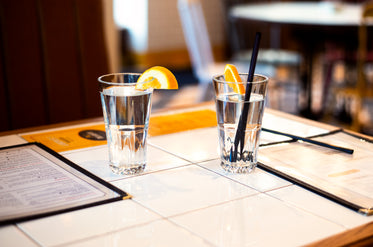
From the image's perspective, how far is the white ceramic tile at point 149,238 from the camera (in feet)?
2.00

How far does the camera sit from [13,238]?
2.05 feet

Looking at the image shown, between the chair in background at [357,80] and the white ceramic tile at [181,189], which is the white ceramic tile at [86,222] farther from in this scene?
the chair in background at [357,80]

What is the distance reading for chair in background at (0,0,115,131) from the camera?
60.4 inches

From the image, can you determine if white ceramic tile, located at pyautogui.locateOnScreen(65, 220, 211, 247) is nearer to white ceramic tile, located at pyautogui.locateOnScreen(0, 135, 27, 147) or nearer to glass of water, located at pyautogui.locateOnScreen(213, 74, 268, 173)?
glass of water, located at pyautogui.locateOnScreen(213, 74, 268, 173)

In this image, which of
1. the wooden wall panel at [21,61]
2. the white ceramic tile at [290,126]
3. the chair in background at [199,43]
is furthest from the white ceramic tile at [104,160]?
the chair in background at [199,43]

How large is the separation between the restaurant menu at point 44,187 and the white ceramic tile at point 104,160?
0.9 inches

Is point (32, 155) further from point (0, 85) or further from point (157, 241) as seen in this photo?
point (0, 85)

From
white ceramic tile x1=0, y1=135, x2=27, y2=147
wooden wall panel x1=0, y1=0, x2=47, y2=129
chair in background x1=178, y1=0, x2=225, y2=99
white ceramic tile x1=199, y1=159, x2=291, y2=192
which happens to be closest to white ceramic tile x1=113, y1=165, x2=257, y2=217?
white ceramic tile x1=199, y1=159, x2=291, y2=192

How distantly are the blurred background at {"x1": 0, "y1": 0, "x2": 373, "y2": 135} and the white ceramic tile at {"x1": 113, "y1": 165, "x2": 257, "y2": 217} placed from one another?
85 centimetres

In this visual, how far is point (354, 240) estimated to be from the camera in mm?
641

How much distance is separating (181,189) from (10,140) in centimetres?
43

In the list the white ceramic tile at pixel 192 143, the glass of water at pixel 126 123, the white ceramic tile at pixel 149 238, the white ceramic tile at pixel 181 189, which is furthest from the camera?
the white ceramic tile at pixel 192 143

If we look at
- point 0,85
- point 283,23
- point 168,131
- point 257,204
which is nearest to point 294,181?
point 257,204

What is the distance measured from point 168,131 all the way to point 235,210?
0.43m
